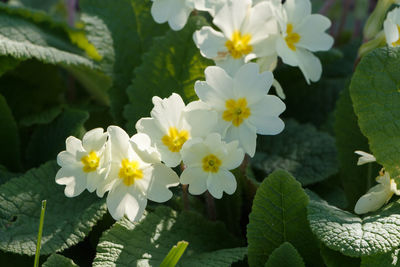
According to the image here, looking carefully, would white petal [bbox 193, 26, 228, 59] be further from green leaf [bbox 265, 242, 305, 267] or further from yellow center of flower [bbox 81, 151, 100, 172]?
green leaf [bbox 265, 242, 305, 267]

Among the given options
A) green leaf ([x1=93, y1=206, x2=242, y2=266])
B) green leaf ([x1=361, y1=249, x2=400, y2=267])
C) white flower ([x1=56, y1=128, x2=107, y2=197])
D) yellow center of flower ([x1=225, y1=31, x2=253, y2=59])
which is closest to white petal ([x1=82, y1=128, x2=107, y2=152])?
white flower ([x1=56, y1=128, x2=107, y2=197])

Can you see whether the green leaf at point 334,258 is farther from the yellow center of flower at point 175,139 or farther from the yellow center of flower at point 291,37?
the yellow center of flower at point 291,37

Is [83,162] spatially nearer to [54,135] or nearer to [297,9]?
[54,135]

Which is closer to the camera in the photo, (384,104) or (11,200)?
(384,104)

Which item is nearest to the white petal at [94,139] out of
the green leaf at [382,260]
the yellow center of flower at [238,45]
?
the yellow center of flower at [238,45]

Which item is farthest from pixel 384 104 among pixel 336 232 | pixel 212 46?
pixel 212 46

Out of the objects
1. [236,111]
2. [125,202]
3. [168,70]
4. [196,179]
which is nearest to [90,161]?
[125,202]

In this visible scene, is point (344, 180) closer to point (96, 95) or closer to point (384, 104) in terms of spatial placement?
point (384, 104)
